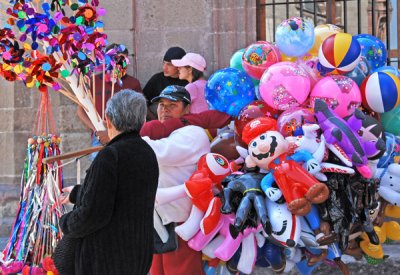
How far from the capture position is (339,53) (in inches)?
181

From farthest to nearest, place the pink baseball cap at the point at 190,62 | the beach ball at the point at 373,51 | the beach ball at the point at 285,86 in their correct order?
the pink baseball cap at the point at 190,62 → the beach ball at the point at 373,51 → the beach ball at the point at 285,86

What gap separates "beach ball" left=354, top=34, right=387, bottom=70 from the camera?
5023 mm

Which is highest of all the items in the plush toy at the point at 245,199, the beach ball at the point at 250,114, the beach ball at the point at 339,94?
the beach ball at the point at 339,94

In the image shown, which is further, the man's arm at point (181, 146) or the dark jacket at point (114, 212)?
the man's arm at point (181, 146)

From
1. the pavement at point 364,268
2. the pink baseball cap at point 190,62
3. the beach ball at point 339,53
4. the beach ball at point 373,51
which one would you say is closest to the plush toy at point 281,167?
the beach ball at point 339,53

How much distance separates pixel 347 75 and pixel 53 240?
7.43 feet

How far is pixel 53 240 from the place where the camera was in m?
5.45

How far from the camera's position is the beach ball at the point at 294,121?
444cm

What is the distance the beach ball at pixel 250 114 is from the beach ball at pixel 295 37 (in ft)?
1.31

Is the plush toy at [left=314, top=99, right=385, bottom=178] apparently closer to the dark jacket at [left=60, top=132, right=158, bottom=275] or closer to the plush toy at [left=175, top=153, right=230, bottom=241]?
the plush toy at [left=175, top=153, right=230, bottom=241]

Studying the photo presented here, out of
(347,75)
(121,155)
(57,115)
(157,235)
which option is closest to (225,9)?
(57,115)

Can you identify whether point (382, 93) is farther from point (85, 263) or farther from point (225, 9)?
point (225, 9)

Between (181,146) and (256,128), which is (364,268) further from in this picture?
(181,146)

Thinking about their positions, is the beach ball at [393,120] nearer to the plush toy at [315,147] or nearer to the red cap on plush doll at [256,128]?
the plush toy at [315,147]
